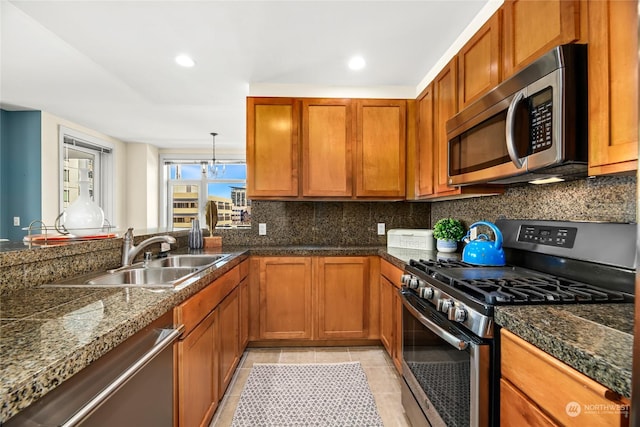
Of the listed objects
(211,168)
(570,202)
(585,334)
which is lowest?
(585,334)

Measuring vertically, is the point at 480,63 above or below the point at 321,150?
above

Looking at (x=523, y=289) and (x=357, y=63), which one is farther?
(x=357, y=63)

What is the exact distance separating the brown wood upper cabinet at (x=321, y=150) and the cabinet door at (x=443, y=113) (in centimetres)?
54

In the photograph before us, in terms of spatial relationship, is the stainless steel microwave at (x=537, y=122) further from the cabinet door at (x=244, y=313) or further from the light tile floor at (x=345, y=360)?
the cabinet door at (x=244, y=313)

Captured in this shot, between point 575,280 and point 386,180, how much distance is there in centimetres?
170

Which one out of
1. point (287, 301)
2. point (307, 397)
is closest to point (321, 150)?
point (287, 301)

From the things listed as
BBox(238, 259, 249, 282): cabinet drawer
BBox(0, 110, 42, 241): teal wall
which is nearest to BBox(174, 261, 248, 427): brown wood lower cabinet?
BBox(238, 259, 249, 282): cabinet drawer

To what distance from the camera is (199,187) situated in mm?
6578

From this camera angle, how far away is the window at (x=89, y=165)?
4.35 m

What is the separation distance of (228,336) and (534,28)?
2.26 metres

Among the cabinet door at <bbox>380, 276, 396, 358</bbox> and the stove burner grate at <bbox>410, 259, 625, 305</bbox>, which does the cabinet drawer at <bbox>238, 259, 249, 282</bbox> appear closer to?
the cabinet door at <bbox>380, 276, 396, 358</bbox>

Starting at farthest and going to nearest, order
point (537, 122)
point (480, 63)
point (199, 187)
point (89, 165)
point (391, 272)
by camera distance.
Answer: point (199, 187) < point (89, 165) < point (391, 272) < point (480, 63) < point (537, 122)

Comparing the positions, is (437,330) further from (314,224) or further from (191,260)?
(314,224)

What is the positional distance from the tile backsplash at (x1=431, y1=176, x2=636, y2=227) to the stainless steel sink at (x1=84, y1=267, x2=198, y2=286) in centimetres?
184
